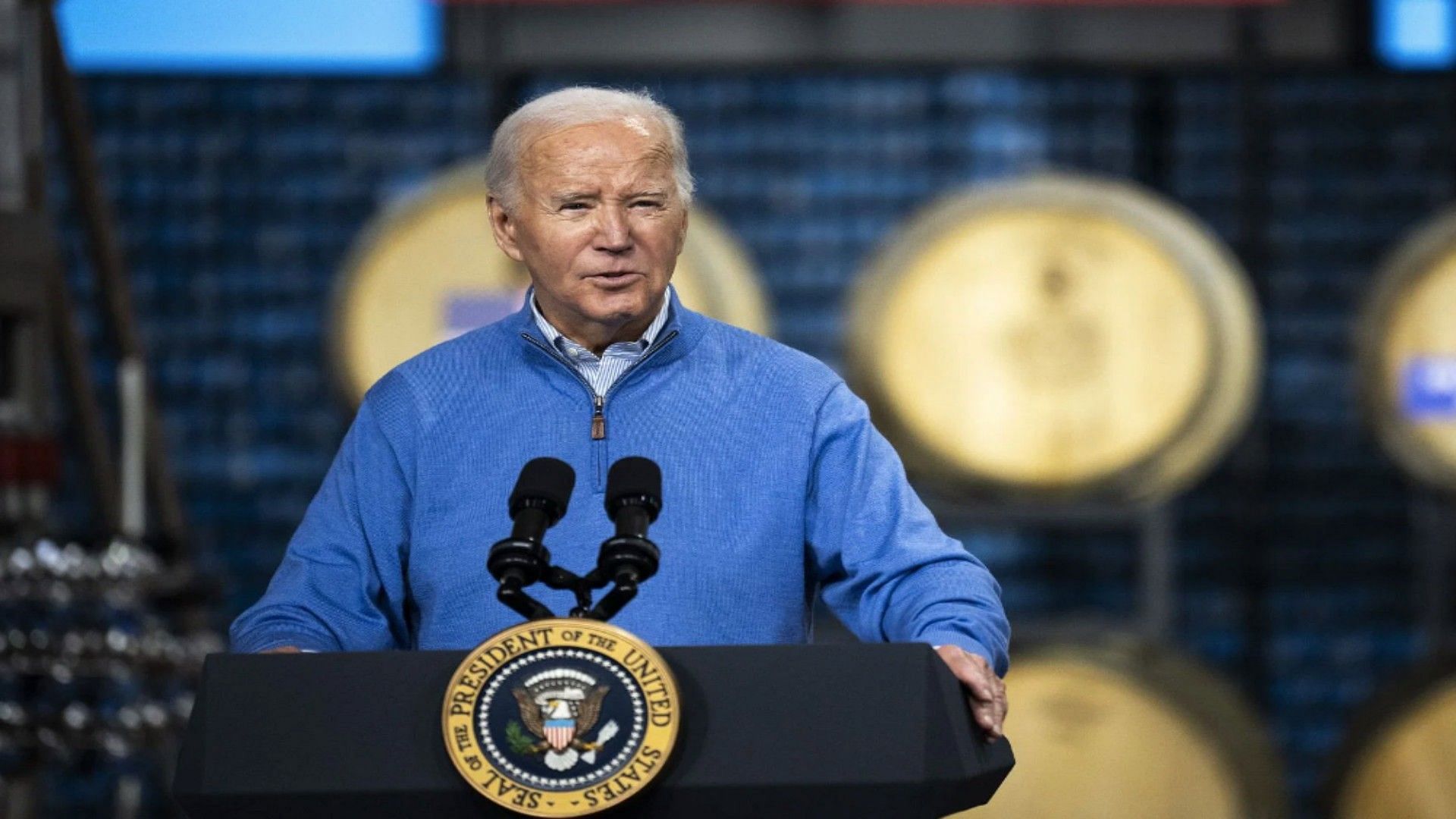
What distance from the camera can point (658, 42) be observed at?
494cm

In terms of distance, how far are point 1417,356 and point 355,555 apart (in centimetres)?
278

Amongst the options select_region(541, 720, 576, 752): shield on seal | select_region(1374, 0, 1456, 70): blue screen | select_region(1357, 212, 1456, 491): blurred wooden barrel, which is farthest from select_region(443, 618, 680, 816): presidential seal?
select_region(1374, 0, 1456, 70): blue screen

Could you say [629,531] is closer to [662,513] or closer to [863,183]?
[662,513]

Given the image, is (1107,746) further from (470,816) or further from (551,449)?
(470,816)

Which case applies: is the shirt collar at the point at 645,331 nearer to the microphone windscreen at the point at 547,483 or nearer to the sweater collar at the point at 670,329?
the sweater collar at the point at 670,329

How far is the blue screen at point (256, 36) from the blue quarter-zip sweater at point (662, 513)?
3488 millimetres

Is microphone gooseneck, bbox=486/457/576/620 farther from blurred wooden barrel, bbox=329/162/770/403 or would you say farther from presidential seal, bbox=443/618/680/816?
blurred wooden barrel, bbox=329/162/770/403

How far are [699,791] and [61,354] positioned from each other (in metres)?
2.43

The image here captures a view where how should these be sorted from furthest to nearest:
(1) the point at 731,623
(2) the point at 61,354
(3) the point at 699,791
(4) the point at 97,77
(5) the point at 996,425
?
(4) the point at 97,77 < (5) the point at 996,425 < (2) the point at 61,354 < (1) the point at 731,623 < (3) the point at 699,791

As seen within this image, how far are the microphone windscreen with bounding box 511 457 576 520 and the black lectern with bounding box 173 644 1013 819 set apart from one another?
0.33 ft

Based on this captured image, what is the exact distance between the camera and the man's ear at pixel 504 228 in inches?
59.2

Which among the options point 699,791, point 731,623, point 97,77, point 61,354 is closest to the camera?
point 699,791

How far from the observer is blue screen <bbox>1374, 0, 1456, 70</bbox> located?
16.2 ft

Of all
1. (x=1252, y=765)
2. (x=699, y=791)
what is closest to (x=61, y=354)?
(x=1252, y=765)
